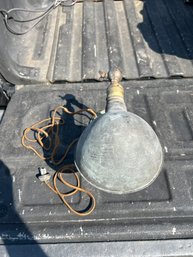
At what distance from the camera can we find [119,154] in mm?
933

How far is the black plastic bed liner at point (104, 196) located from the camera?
1.16 metres

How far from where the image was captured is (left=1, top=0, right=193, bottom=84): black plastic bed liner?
1.88 meters

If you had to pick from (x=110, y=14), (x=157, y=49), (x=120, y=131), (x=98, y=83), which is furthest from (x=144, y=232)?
(x=110, y=14)

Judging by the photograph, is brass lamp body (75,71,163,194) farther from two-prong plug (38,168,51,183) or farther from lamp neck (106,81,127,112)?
two-prong plug (38,168,51,183)

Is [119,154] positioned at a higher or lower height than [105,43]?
higher

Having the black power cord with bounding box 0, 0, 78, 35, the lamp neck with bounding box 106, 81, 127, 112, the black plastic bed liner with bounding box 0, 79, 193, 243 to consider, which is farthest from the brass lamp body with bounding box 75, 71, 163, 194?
the black power cord with bounding box 0, 0, 78, 35

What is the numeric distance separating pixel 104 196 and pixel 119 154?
39 cm

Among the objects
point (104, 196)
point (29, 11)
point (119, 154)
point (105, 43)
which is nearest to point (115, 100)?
point (119, 154)

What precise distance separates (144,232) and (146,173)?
31 centimetres

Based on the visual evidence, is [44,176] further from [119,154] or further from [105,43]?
[105,43]

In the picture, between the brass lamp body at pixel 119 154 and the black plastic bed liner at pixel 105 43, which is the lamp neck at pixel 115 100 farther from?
the black plastic bed liner at pixel 105 43

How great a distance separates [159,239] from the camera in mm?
1137

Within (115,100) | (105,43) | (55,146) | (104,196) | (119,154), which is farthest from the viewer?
(105,43)

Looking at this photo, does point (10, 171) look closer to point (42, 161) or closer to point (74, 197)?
point (42, 161)
